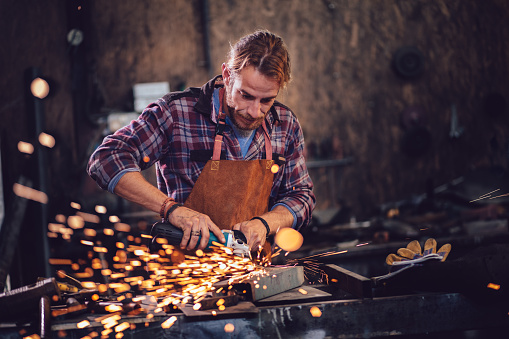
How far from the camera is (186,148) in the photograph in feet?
8.34

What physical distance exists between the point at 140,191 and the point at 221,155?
470 mm

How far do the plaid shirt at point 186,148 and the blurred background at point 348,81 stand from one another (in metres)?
3.10

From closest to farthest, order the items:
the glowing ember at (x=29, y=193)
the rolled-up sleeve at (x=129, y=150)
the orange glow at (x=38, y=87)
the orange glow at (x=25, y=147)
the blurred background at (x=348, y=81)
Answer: the rolled-up sleeve at (x=129, y=150), the glowing ember at (x=29, y=193), the orange glow at (x=25, y=147), the orange glow at (x=38, y=87), the blurred background at (x=348, y=81)

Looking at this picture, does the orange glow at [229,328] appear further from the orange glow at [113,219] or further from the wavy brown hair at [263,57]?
the orange glow at [113,219]

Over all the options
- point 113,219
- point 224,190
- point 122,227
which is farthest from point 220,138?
point 113,219

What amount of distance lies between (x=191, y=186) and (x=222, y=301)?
0.83 metres

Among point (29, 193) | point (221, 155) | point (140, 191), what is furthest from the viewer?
point (29, 193)

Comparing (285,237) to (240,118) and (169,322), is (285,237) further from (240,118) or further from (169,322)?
(169,322)

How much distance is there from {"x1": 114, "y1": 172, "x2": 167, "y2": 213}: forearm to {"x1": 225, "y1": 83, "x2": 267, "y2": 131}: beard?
20.7 inches

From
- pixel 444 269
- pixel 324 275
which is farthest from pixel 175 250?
pixel 444 269

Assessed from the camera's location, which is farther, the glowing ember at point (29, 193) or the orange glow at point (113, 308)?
the glowing ember at point (29, 193)

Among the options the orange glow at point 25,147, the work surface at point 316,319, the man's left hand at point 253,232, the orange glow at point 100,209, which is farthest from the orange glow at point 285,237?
the orange glow at point 100,209

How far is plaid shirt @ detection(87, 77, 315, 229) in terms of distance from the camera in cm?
234

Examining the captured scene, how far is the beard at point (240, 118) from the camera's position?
2428 mm
